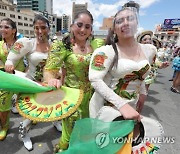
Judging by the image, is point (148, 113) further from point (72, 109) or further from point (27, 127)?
point (72, 109)

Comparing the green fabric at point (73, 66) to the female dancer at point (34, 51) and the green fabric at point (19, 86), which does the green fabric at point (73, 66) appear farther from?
the female dancer at point (34, 51)

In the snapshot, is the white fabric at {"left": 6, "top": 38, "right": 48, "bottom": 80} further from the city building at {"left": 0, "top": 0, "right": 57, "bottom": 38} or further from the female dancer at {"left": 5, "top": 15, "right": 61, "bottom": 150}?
the city building at {"left": 0, "top": 0, "right": 57, "bottom": 38}

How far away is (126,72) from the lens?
1.19 meters

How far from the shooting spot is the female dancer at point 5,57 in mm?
2424

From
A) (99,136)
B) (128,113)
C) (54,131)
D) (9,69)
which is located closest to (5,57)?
(9,69)

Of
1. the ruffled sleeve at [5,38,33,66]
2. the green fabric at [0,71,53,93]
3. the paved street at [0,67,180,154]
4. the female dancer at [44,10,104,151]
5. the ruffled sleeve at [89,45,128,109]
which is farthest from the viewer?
the paved street at [0,67,180,154]

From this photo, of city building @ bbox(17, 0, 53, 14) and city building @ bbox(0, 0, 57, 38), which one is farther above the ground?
city building @ bbox(17, 0, 53, 14)

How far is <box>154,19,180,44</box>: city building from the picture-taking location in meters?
59.2

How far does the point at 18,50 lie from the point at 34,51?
20 centimetres

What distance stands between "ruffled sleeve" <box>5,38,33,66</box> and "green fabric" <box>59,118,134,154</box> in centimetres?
131

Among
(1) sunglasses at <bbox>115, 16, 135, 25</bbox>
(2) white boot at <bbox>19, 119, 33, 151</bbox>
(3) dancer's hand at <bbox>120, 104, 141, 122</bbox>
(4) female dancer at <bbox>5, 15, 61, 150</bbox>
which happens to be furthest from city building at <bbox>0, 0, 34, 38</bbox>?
(3) dancer's hand at <bbox>120, 104, 141, 122</bbox>

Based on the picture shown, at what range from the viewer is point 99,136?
1.10 meters

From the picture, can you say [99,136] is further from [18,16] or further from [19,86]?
[18,16]

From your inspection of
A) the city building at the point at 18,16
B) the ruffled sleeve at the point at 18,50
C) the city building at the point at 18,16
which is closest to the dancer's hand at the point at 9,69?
the ruffled sleeve at the point at 18,50
